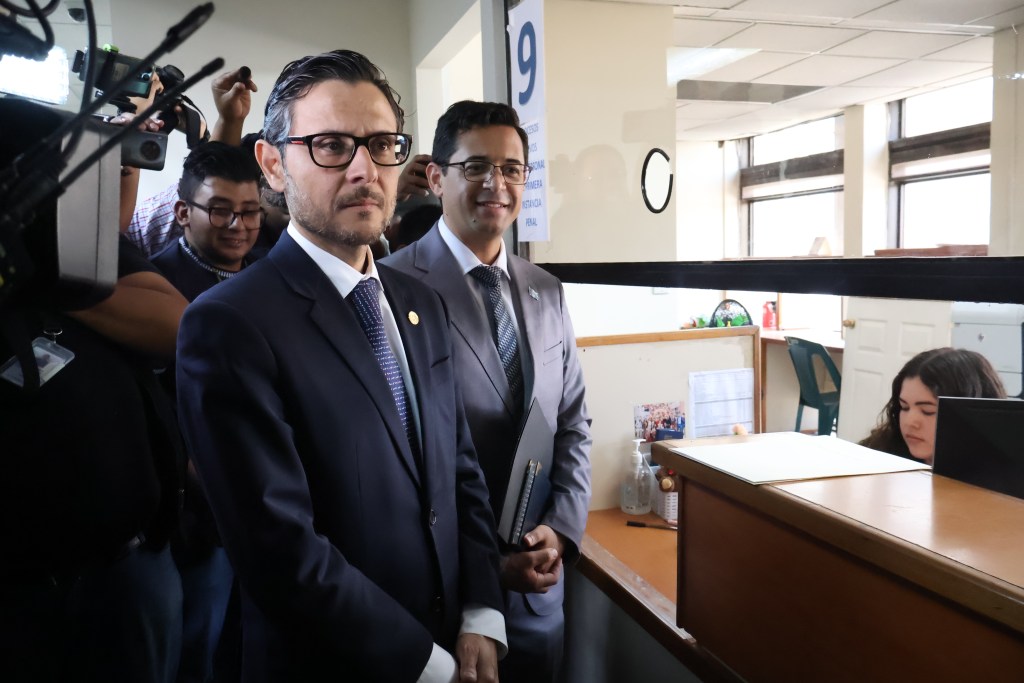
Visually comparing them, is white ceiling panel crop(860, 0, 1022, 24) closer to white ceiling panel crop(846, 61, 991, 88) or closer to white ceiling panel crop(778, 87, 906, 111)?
white ceiling panel crop(846, 61, 991, 88)

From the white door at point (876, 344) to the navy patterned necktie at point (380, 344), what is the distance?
192cm

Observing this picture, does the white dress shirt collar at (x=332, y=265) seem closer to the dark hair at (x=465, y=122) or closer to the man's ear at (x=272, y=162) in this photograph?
the man's ear at (x=272, y=162)

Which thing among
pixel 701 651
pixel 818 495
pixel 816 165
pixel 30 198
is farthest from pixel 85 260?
pixel 816 165

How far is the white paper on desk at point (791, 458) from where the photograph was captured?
2.76 ft

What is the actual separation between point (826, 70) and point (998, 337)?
143 inches

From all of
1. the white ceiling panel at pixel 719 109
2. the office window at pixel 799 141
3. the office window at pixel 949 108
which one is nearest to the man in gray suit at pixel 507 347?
the office window at pixel 949 108

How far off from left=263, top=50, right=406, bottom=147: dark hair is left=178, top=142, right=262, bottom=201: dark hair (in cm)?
69

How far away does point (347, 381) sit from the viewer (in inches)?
36.0

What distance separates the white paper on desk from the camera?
0.84 metres

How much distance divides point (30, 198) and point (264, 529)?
50 centimetres

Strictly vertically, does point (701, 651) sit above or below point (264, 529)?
below

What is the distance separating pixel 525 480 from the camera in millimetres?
1275

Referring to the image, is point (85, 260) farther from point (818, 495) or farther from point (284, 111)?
point (818, 495)

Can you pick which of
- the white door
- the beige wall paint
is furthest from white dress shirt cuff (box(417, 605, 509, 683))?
the white door
